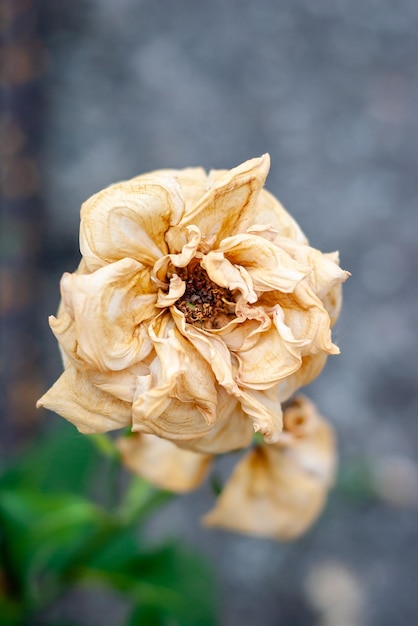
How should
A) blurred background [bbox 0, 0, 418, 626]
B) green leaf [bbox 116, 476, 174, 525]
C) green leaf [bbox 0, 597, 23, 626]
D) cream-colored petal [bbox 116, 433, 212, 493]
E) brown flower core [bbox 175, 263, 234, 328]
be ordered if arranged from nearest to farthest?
1. brown flower core [bbox 175, 263, 234, 328]
2. cream-colored petal [bbox 116, 433, 212, 493]
3. green leaf [bbox 116, 476, 174, 525]
4. green leaf [bbox 0, 597, 23, 626]
5. blurred background [bbox 0, 0, 418, 626]

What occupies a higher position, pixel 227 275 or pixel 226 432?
pixel 227 275

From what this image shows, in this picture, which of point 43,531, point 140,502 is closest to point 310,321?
point 140,502

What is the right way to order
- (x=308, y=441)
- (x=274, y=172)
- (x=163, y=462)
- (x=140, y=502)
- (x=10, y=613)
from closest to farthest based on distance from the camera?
(x=163, y=462) < (x=308, y=441) < (x=140, y=502) < (x=10, y=613) < (x=274, y=172)

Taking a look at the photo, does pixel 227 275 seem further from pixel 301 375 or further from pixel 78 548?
pixel 78 548

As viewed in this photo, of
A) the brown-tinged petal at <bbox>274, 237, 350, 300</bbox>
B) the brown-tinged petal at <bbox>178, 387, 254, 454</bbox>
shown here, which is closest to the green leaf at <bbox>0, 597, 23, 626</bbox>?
the brown-tinged petal at <bbox>178, 387, 254, 454</bbox>

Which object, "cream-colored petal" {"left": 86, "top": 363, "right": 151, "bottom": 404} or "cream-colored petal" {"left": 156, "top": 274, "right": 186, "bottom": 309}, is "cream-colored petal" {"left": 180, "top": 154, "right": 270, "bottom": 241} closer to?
"cream-colored petal" {"left": 156, "top": 274, "right": 186, "bottom": 309}

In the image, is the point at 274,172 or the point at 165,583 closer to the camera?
the point at 165,583

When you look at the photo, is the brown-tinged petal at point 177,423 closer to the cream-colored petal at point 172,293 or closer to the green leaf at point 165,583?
the cream-colored petal at point 172,293
